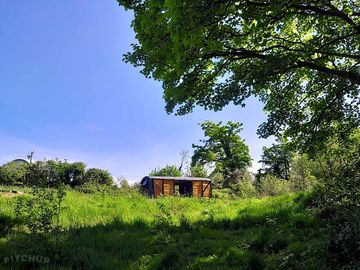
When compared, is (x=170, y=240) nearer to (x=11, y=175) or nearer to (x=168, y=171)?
(x=11, y=175)

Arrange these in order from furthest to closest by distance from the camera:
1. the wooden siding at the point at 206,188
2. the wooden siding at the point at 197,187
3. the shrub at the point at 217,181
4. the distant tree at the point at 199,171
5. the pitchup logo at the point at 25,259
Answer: the distant tree at the point at 199,171
the shrub at the point at 217,181
the wooden siding at the point at 206,188
the wooden siding at the point at 197,187
the pitchup logo at the point at 25,259

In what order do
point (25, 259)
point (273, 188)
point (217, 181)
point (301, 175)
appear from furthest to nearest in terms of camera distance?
point (217, 181)
point (301, 175)
point (273, 188)
point (25, 259)

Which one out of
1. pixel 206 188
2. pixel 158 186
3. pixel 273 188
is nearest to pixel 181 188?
pixel 206 188

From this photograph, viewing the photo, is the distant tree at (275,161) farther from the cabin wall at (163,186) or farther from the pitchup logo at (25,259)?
the pitchup logo at (25,259)

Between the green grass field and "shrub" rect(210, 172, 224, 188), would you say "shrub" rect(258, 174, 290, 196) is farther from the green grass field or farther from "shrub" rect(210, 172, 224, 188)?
"shrub" rect(210, 172, 224, 188)

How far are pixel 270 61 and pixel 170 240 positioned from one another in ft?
16.9

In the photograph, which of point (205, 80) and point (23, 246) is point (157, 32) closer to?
point (205, 80)

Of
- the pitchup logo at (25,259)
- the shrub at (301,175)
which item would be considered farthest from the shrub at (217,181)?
the pitchup logo at (25,259)

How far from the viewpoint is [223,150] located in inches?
2130

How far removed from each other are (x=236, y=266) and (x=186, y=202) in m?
10.0

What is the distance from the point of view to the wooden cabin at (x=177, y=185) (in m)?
30.5

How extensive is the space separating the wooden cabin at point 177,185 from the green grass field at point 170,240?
58.7 ft

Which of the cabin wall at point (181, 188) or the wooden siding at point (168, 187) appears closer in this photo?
the cabin wall at point (181, 188)

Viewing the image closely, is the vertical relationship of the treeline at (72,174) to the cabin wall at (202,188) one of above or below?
above
